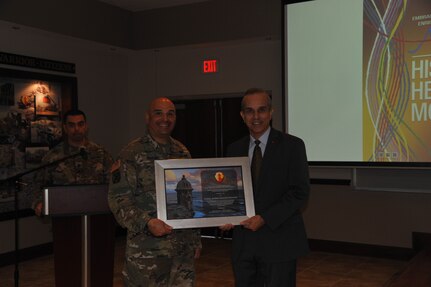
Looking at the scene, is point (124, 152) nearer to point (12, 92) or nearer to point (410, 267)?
point (410, 267)

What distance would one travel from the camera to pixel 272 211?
7.32 feet

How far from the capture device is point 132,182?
2441 millimetres

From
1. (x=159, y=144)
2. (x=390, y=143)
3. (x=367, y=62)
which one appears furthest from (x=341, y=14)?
(x=159, y=144)

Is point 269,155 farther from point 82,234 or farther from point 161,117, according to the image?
point 82,234

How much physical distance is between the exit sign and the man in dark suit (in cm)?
445

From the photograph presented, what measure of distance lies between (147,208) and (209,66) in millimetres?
4479

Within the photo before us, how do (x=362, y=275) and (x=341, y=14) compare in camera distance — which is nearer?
(x=362, y=275)

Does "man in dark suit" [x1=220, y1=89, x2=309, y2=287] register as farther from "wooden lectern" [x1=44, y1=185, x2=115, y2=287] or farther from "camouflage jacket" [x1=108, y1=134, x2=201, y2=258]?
"wooden lectern" [x1=44, y1=185, x2=115, y2=287]

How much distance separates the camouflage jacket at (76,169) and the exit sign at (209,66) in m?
3.17

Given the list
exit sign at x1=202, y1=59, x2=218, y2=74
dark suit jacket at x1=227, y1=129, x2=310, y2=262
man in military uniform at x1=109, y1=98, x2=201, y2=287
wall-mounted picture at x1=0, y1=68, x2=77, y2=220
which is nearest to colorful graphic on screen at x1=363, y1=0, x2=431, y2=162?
exit sign at x1=202, y1=59, x2=218, y2=74

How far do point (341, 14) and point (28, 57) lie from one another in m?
3.54

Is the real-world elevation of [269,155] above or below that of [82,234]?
above

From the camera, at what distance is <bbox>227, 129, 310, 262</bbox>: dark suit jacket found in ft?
7.33

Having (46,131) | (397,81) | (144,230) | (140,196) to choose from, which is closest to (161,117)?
(140,196)
